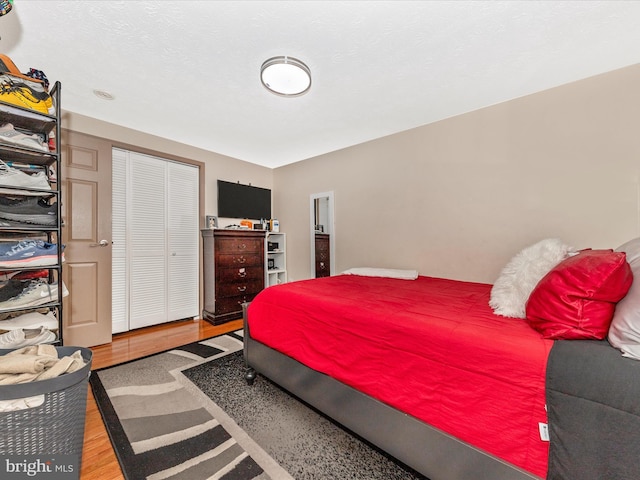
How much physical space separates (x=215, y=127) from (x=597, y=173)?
3.49 meters

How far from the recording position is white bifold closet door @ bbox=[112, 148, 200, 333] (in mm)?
3076

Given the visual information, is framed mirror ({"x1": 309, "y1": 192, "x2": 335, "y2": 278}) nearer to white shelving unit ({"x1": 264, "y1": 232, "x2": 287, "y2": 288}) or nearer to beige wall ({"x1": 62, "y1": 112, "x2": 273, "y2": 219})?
white shelving unit ({"x1": 264, "y1": 232, "x2": 287, "y2": 288})

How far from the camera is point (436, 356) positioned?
44.3 inches

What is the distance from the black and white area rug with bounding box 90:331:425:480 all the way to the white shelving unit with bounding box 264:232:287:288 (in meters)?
2.18

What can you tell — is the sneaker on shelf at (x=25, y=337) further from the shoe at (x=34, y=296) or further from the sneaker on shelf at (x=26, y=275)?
the sneaker on shelf at (x=26, y=275)

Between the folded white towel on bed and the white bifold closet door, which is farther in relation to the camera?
the white bifold closet door

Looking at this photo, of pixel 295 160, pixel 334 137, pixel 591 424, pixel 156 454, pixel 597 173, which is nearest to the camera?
pixel 591 424

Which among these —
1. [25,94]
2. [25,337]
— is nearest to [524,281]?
[25,337]

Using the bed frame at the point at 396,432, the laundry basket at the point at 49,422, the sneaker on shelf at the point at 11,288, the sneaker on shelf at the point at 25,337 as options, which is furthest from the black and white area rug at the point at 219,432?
the sneaker on shelf at the point at 11,288

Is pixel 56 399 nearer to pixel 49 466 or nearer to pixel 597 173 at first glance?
pixel 49 466

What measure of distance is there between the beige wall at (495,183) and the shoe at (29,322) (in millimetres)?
2857

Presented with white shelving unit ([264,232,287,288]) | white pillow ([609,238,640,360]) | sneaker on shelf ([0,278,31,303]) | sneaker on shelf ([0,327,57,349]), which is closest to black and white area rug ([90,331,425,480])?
sneaker on shelf ([0,327,57,349])

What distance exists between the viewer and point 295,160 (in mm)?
4223

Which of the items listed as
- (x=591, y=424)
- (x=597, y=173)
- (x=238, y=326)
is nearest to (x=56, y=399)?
(x=591, y=424)
